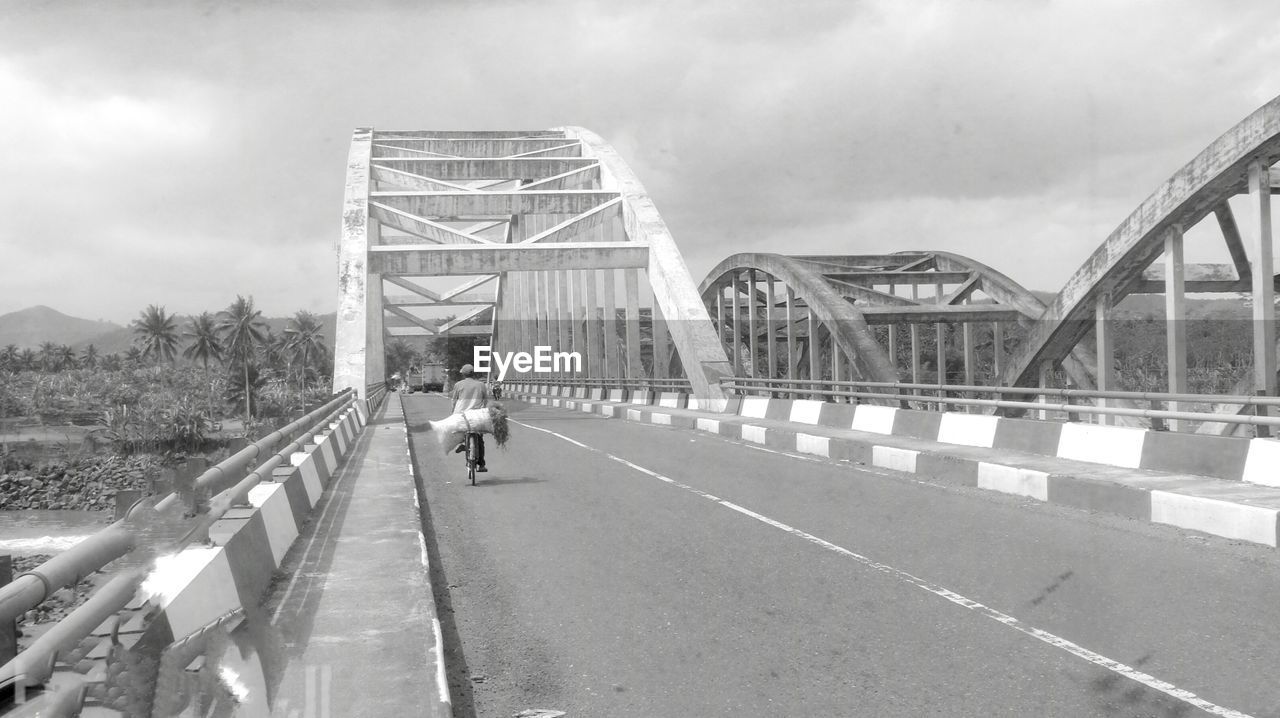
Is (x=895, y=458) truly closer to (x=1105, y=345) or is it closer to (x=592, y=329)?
(x=1105, y=345)

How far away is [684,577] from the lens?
20.7 ft

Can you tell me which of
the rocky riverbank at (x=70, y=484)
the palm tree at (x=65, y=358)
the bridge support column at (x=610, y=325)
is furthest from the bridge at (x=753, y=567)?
the palm tree at (x=65, y=358)

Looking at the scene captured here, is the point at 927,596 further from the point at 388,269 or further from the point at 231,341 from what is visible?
the point at 231,341

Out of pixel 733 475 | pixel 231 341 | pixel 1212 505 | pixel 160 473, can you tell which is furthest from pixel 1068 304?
pixel 231 341

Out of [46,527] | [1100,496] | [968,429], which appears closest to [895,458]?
[968,429]

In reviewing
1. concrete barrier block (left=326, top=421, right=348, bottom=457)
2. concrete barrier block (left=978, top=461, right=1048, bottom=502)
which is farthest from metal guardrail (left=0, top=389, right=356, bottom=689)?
concrete barrier block (left=326, top=421, right=348, bottom=457)

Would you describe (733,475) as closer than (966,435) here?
Yes

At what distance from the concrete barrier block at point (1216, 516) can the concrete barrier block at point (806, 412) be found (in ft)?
33.5

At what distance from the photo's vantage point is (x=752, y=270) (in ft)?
94.6

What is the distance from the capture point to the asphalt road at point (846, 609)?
411 cm

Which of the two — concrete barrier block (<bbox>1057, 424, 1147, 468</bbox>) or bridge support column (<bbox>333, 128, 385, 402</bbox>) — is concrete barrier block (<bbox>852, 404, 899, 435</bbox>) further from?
Answer: bridge support column (<bbox>333, 128, 385, 402</bbox>)

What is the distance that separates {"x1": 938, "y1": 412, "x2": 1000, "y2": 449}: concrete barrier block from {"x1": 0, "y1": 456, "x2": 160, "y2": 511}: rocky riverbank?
254ft

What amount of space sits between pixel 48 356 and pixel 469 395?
195m

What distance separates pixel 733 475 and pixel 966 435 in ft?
11.4
